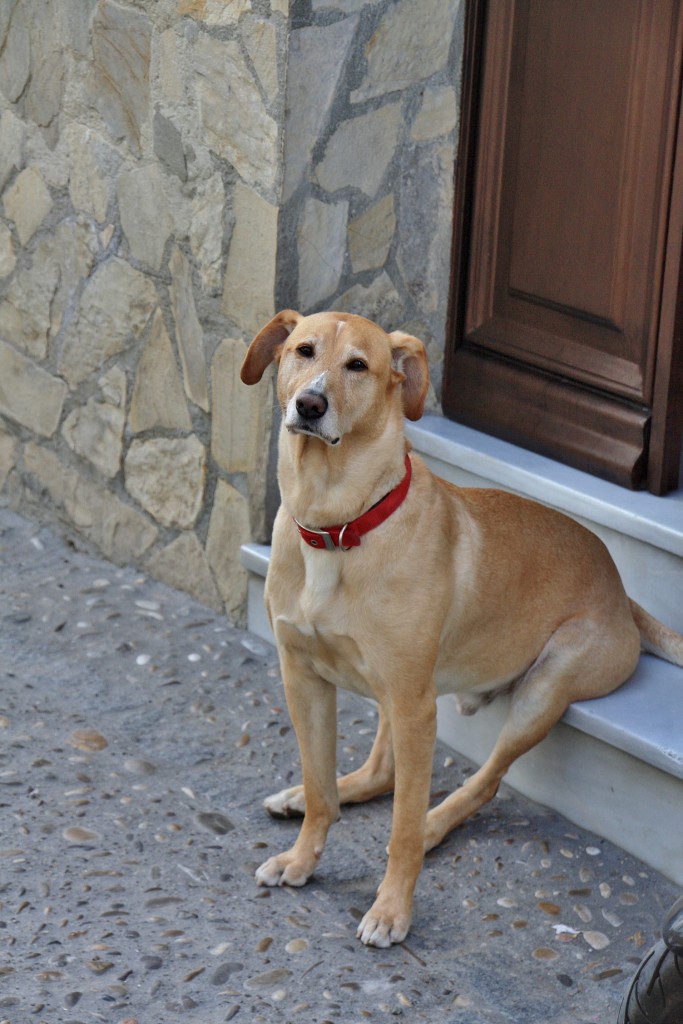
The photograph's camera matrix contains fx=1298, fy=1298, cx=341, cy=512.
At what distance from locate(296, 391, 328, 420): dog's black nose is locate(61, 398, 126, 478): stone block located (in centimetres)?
219

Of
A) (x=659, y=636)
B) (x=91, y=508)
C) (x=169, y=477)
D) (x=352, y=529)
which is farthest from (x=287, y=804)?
(x=91, y=508)

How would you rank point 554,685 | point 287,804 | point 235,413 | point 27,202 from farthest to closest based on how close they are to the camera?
1. point 27,202
2. point 235,413
3. point 287,804
4. point 554,685

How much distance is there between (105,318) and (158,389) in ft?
1.15

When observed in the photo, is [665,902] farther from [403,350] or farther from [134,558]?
[134,558]

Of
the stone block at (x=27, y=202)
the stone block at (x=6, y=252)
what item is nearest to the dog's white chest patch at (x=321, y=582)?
the stone block at (x=27, y=202)

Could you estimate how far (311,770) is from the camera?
3.36m

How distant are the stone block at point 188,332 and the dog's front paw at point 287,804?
1495 mm

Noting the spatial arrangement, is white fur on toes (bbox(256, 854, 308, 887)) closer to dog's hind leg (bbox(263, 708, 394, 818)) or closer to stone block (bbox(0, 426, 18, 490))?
dog's hind leg (bbox(263, 708, 394, 818))

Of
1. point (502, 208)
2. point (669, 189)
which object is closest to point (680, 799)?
point (669, 189)

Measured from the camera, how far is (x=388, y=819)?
369 cm

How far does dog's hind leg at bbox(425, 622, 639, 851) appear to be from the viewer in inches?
137

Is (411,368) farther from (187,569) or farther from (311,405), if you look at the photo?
(187,569)

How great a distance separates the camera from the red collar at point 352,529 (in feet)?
10.0

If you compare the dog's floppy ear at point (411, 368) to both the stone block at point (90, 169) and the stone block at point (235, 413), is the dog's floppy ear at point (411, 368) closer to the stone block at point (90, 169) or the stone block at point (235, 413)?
the stone block at point (235, 413)
